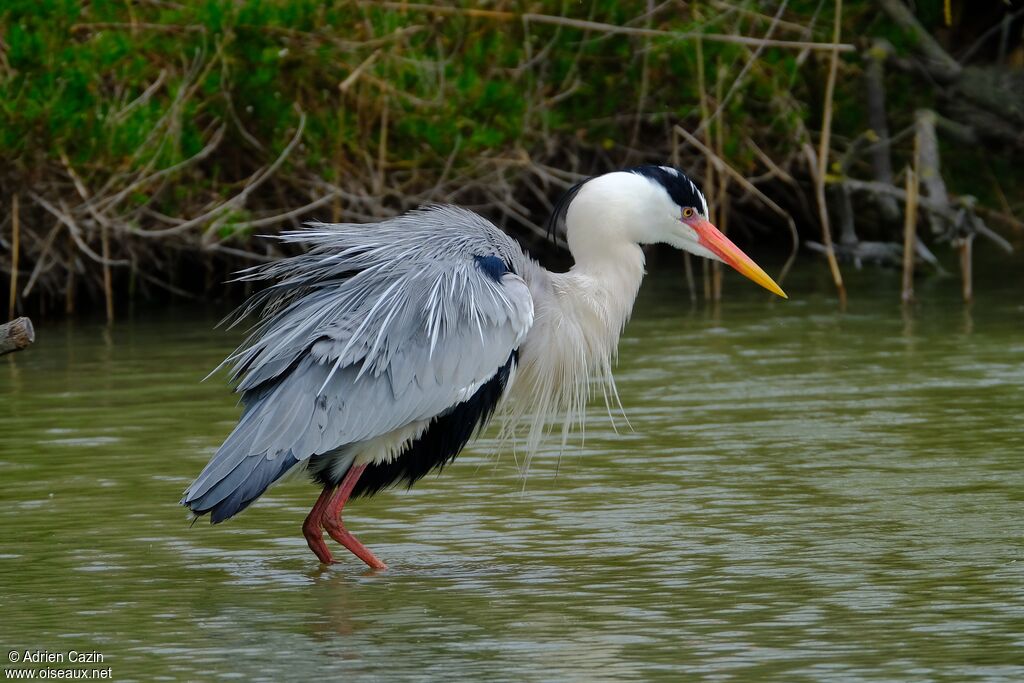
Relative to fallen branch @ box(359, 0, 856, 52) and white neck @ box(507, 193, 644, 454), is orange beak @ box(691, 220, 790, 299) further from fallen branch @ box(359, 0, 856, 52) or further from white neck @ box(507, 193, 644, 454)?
fallen branch @ box(359, 0, 856, 52)

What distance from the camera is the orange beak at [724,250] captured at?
7.99 m

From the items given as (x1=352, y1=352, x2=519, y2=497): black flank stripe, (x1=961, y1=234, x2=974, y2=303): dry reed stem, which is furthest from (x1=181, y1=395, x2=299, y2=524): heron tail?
(x1=961, y1=234, x2=974, y2=303): dry reed stem

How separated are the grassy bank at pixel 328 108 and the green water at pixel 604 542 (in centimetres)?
237

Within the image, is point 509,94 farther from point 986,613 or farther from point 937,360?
point 986,613

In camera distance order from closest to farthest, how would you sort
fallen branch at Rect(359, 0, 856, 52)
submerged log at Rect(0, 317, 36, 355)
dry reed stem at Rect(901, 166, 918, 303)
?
submerged log at Rect(0, 317, 36, 355), dry reed stem at Rect(901, 166, 918, 303), fallen branch at Rect(359, 0, 856, 52)

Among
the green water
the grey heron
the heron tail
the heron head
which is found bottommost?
the green water

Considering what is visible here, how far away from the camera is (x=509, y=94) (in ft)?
48.3

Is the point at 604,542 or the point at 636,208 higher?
the point at 636,208

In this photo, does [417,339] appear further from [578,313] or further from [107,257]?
[107,257]

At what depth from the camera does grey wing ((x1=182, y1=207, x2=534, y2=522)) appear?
672 centimetres

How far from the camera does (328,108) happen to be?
580 inches

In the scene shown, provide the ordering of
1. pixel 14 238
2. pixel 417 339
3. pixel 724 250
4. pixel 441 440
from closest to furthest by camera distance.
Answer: pixel 417 339, pixel 441 440, pixel 724 250, pixel 14 238

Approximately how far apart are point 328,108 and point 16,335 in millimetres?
9129

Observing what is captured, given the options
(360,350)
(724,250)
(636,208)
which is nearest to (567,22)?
(724,250)
